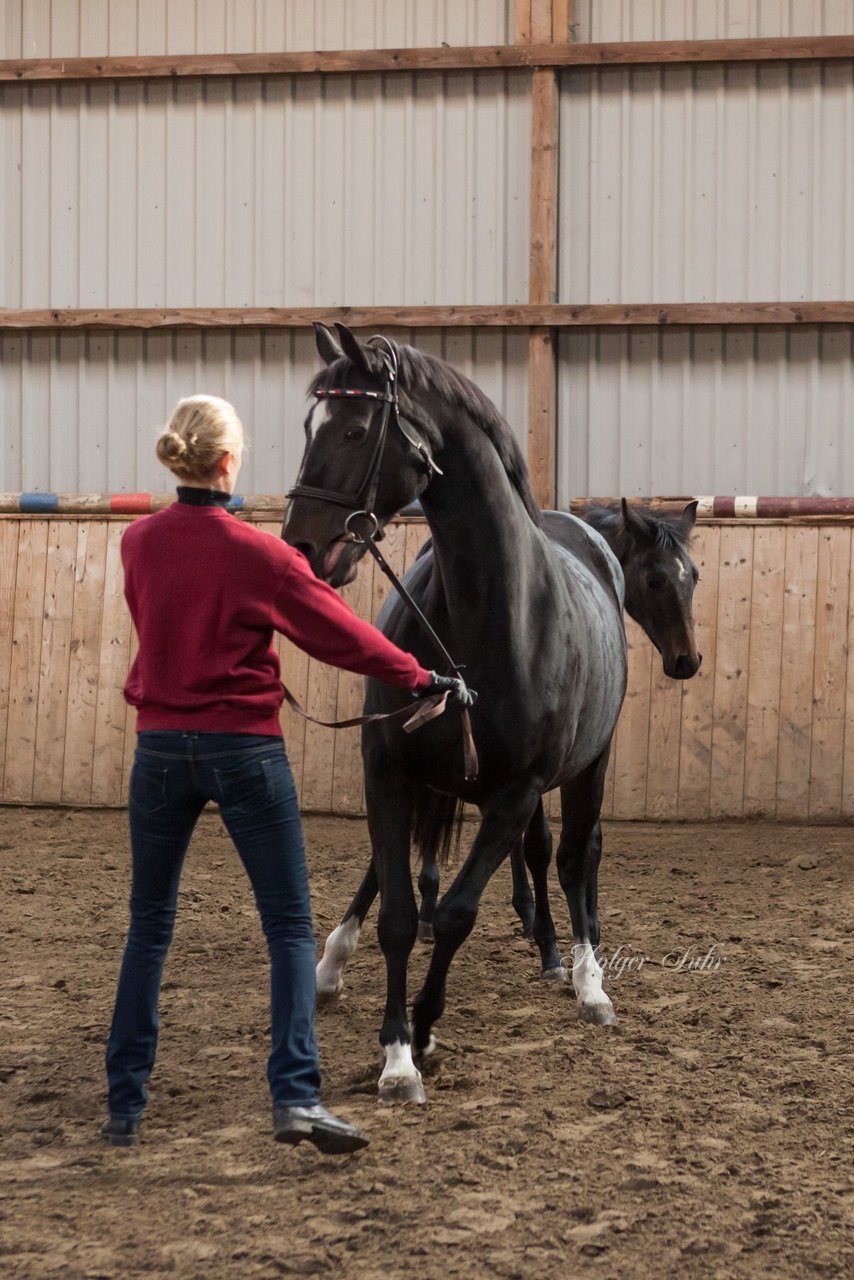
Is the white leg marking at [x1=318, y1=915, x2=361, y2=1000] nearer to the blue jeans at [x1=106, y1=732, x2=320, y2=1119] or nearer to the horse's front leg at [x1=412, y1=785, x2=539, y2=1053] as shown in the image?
the horse's front leg at [x1=412, y1=785, x2=539, y2=1053]

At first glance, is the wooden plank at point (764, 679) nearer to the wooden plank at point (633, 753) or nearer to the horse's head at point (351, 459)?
the wooden plank at point (633, 753)

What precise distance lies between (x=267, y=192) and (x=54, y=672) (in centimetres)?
337

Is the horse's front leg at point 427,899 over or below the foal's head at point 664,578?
below

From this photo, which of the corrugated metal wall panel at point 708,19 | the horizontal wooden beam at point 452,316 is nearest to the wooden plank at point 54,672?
→ the horizontal wooden beam at point 452,316

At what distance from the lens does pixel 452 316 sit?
827 cm

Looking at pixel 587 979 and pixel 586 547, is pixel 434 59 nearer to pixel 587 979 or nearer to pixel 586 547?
pixel 586 547

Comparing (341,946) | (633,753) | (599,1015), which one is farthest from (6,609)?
(599,1015)

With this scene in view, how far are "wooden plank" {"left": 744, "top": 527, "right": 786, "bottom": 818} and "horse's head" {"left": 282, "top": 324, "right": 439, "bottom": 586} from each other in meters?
4.92

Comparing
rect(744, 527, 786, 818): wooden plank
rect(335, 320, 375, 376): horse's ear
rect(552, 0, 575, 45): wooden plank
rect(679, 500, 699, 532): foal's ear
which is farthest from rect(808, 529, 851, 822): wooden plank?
rect(335, 320, 375, 376): horse's ear

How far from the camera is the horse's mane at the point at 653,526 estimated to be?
18.0ft

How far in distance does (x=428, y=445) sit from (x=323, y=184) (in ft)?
19.2

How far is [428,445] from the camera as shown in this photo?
10.6 feet

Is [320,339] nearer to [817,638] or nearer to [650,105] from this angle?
[817,638]

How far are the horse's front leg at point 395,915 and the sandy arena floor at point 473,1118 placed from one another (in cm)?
8
